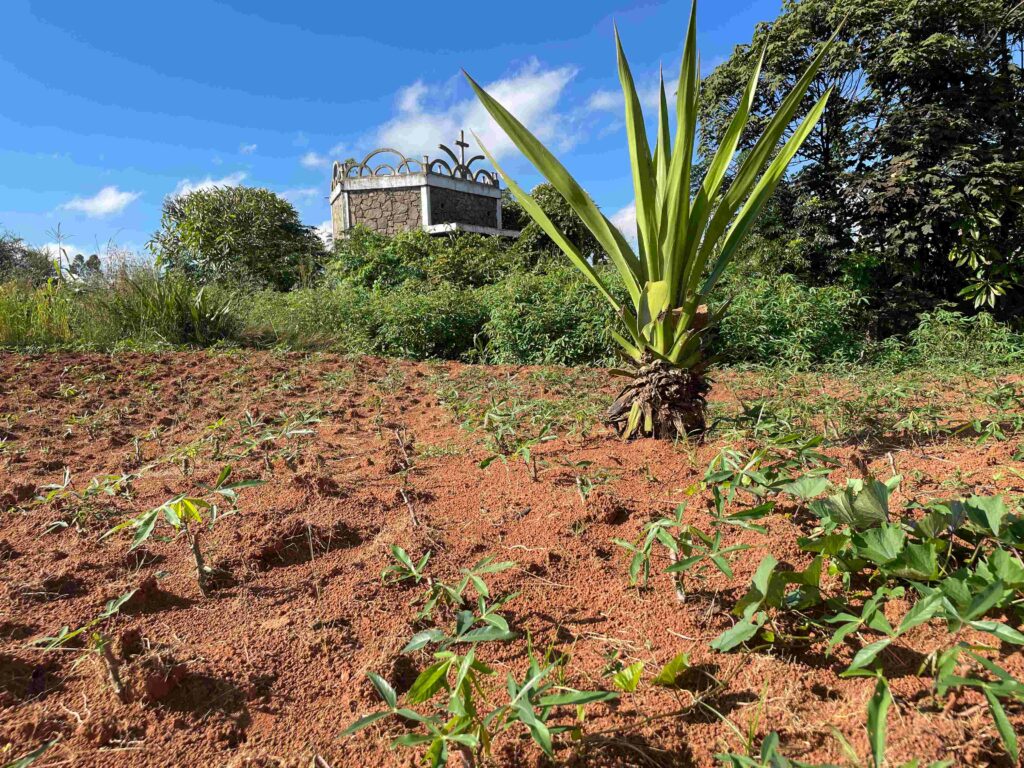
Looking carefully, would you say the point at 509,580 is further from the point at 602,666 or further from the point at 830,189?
the point at 830,189

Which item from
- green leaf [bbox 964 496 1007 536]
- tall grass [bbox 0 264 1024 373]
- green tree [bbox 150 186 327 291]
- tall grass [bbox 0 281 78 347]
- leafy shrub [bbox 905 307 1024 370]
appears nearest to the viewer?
green leaf [bbox 964 496 1007 536]

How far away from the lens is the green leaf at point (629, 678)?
90 cm

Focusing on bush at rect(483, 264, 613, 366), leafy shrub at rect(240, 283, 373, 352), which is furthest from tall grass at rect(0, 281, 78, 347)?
bush at rect(483, 264, 613, 366)

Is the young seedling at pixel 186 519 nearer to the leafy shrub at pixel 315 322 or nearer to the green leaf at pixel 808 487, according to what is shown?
the green leaf at pixel 808 487

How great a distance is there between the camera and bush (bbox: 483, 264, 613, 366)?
5629 millimetres

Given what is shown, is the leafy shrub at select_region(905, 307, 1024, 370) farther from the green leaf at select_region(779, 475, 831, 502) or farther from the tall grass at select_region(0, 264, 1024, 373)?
the green leaf at select_region(779, 475, 831, 502)

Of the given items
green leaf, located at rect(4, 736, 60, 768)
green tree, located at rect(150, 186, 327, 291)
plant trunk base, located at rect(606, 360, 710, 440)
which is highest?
green tree, located at rect(150, 186, 327, 291)

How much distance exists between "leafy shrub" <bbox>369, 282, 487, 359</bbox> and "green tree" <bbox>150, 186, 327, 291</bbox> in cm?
878

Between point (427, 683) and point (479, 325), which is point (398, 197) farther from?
point (427, 683)

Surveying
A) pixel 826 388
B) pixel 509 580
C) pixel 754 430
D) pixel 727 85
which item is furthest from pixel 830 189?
pixel 509 580

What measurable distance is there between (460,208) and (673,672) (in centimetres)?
1641

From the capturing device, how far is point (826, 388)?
11.5ft

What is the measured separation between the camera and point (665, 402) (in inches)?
80.1

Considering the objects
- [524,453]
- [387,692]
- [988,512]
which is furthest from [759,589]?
[524,453]
